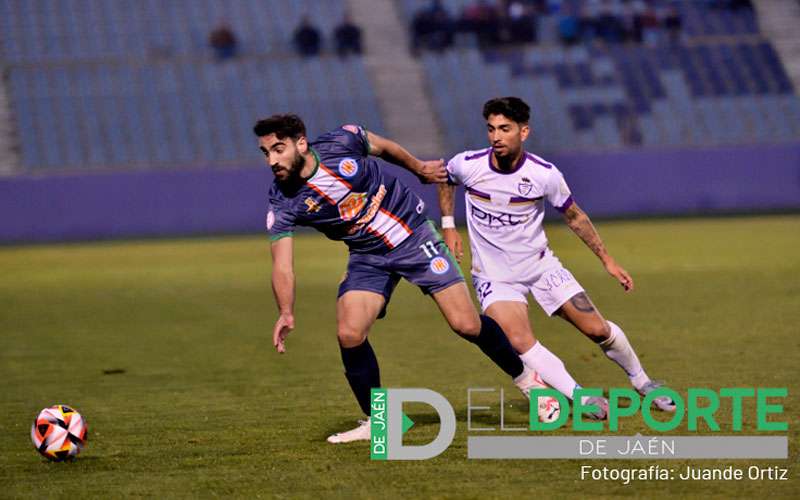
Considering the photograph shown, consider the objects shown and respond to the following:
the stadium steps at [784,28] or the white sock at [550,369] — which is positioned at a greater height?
the stadium steps at [784,28]

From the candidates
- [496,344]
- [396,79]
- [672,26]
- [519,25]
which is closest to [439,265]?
[496,344]

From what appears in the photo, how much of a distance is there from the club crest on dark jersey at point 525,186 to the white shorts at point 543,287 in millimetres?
511

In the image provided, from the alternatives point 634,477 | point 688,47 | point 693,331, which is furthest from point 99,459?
point 688,47

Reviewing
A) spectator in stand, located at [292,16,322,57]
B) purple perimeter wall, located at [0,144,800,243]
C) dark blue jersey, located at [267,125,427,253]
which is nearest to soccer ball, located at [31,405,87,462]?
dark blue jersey, located at [267,125,427,253]

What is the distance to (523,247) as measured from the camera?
28.8 ft

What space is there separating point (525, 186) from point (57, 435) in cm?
338

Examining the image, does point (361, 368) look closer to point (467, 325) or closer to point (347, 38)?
point (467, 325)

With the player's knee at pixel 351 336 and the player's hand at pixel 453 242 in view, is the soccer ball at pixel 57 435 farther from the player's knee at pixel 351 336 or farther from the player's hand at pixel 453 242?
the player's hand at pixel 453 242

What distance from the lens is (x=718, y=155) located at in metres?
31.7

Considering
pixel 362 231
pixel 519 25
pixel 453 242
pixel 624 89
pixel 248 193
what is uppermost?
pixel 519 25

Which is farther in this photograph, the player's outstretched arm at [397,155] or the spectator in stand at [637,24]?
the spectator in stand at [637,24]

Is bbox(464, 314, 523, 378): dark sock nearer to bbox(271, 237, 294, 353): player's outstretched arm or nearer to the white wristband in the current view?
the white wristband

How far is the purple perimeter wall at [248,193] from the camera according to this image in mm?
28547

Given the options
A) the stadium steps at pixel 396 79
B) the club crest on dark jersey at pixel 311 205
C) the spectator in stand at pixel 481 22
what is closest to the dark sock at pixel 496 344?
the club crest on dark jersey at pixel 311 205
